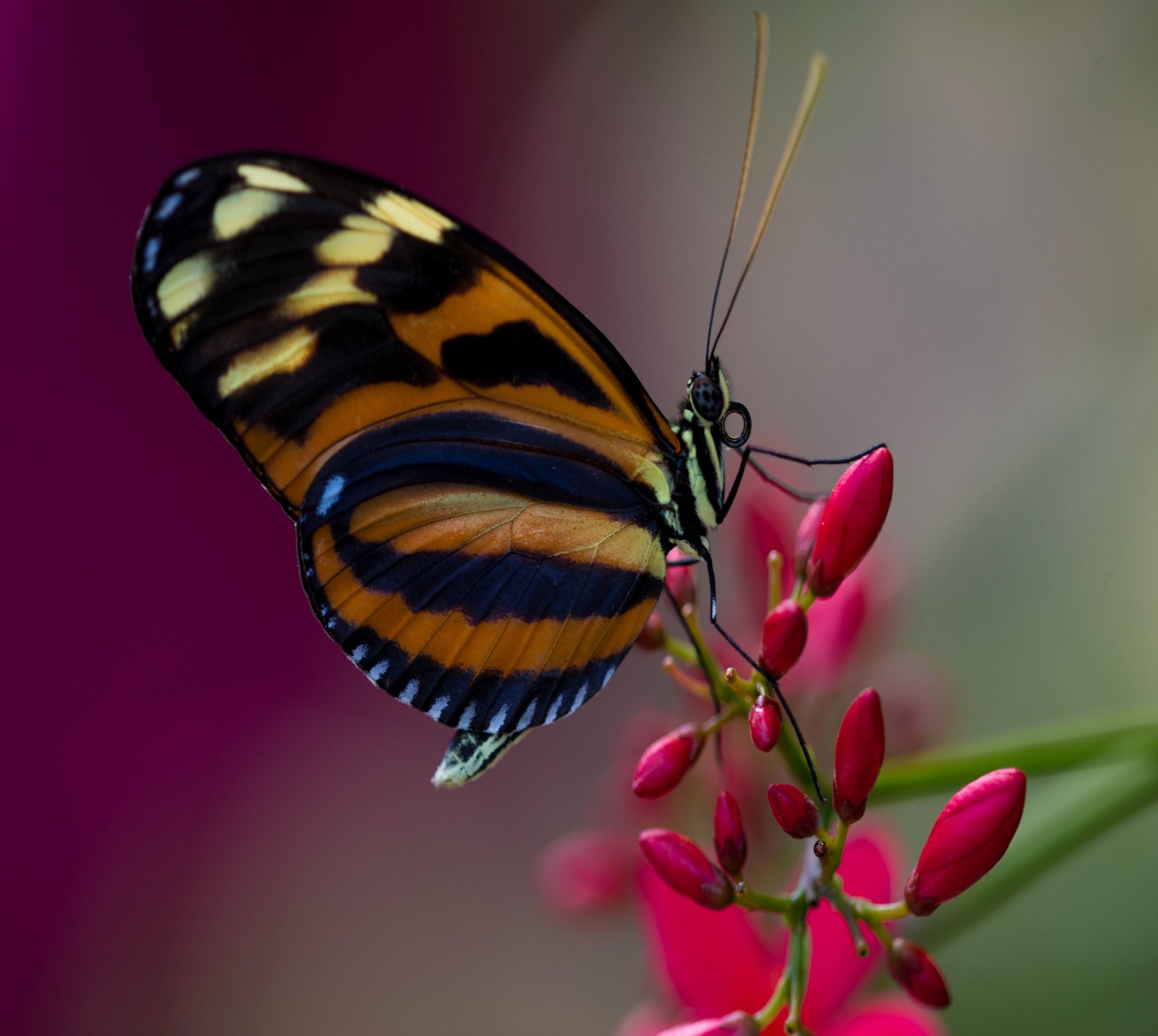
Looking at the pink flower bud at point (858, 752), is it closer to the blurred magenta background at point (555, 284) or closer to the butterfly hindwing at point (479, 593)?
the butterfly hindwing at point (479, 593)

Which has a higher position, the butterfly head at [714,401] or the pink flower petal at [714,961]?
the butterfly head at [714,401]

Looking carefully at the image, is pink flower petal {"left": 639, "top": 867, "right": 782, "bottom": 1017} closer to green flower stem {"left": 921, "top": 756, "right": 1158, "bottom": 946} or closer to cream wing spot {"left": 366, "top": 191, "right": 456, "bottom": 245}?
green flower stem {"left": 921, "top": 756, "right": 1158, "bottom": 946}

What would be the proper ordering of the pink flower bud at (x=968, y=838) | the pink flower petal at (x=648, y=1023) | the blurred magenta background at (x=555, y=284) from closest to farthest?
the pink flower bud at (x=968, y=838), the pink flower petal at (x=648, y=1023), the blurred magenta background at (x=555, y=284)

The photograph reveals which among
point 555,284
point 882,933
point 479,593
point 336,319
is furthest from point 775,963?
point 555,284

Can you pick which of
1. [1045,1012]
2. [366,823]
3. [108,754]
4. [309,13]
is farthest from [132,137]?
[1045,1012]

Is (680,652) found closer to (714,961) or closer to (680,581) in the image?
(680,581)

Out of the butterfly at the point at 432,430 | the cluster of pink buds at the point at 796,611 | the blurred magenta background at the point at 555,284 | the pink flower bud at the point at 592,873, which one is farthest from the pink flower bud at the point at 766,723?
the blurred magenta background at the point at 555,284

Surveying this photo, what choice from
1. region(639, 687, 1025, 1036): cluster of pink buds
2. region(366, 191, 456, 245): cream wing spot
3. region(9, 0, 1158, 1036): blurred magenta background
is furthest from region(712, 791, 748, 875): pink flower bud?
region(9, 0, 1158, 1036): blurred magenta background

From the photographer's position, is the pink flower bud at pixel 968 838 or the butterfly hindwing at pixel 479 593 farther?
the butterfly hindwing at pixel 479 593
